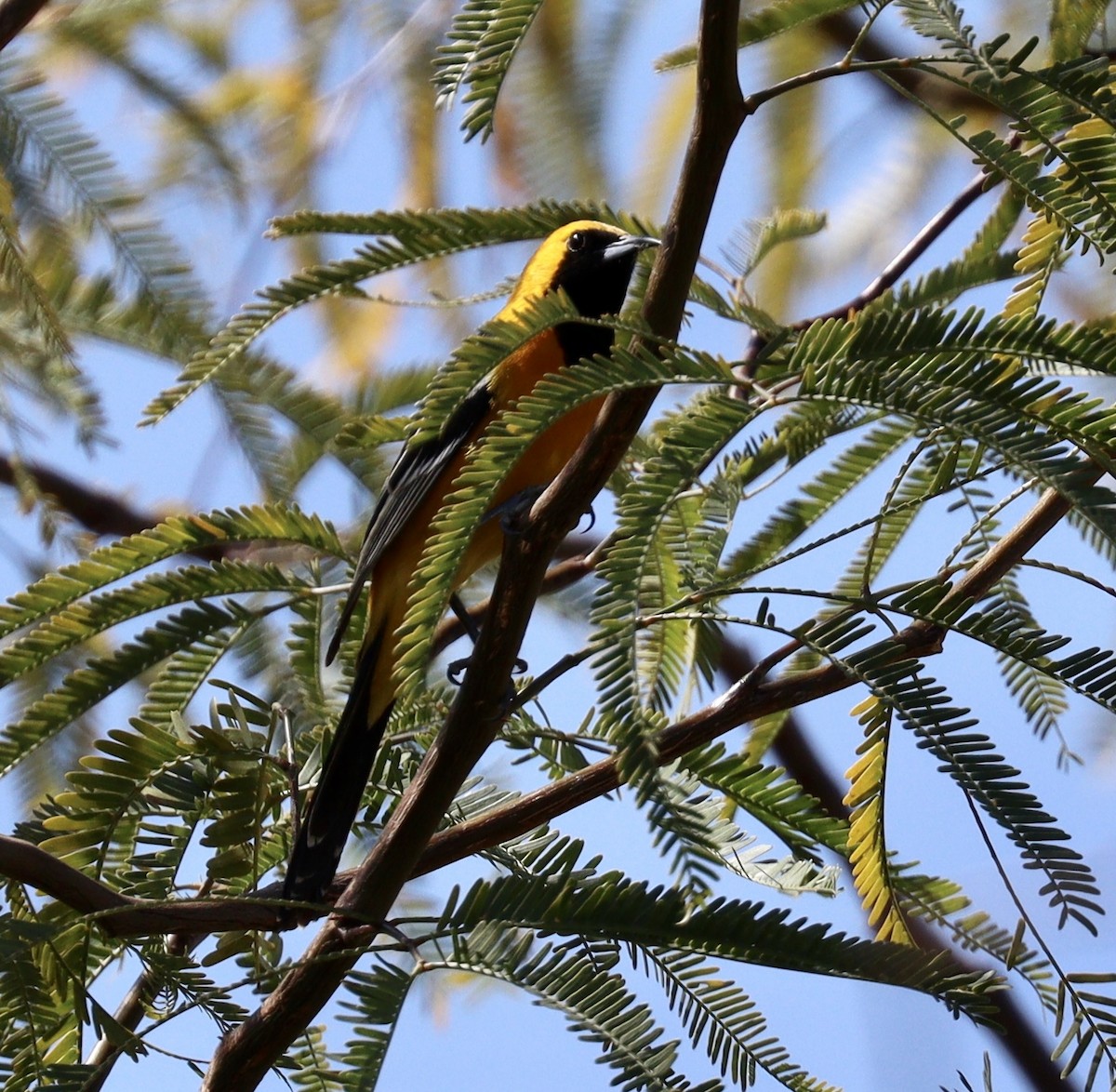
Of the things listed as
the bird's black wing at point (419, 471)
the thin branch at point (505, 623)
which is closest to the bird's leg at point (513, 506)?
the bird's black wing at point (419, 471)

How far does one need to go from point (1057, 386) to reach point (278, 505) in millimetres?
1486

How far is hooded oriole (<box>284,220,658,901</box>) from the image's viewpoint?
252cm

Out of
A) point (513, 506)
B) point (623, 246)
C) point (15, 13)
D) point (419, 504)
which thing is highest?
point (623, 246)

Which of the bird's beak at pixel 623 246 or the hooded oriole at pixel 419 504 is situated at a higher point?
the bird's beak at pixel 623 246

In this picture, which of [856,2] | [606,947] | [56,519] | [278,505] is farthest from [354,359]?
[606,947]

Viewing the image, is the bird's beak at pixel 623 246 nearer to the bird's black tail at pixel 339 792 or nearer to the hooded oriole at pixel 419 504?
the hooded oriole at pixel 419 504

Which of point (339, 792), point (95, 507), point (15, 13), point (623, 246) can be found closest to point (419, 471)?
point (339, 792)

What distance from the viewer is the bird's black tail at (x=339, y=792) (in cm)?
228

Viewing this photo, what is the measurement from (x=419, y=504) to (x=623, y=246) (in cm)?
107

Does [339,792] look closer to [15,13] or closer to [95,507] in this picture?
[15,13]

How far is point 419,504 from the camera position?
3264 millimetres

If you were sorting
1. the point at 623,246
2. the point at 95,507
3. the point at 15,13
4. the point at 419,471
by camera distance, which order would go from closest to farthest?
the point at 15,13 → the point at 419,471 → the point at 623,246 → the point at 95,507

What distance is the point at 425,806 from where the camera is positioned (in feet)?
6.21

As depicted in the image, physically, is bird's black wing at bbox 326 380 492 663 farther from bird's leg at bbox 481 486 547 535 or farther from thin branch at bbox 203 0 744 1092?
thin branch at bbox 203 0 744 1092
